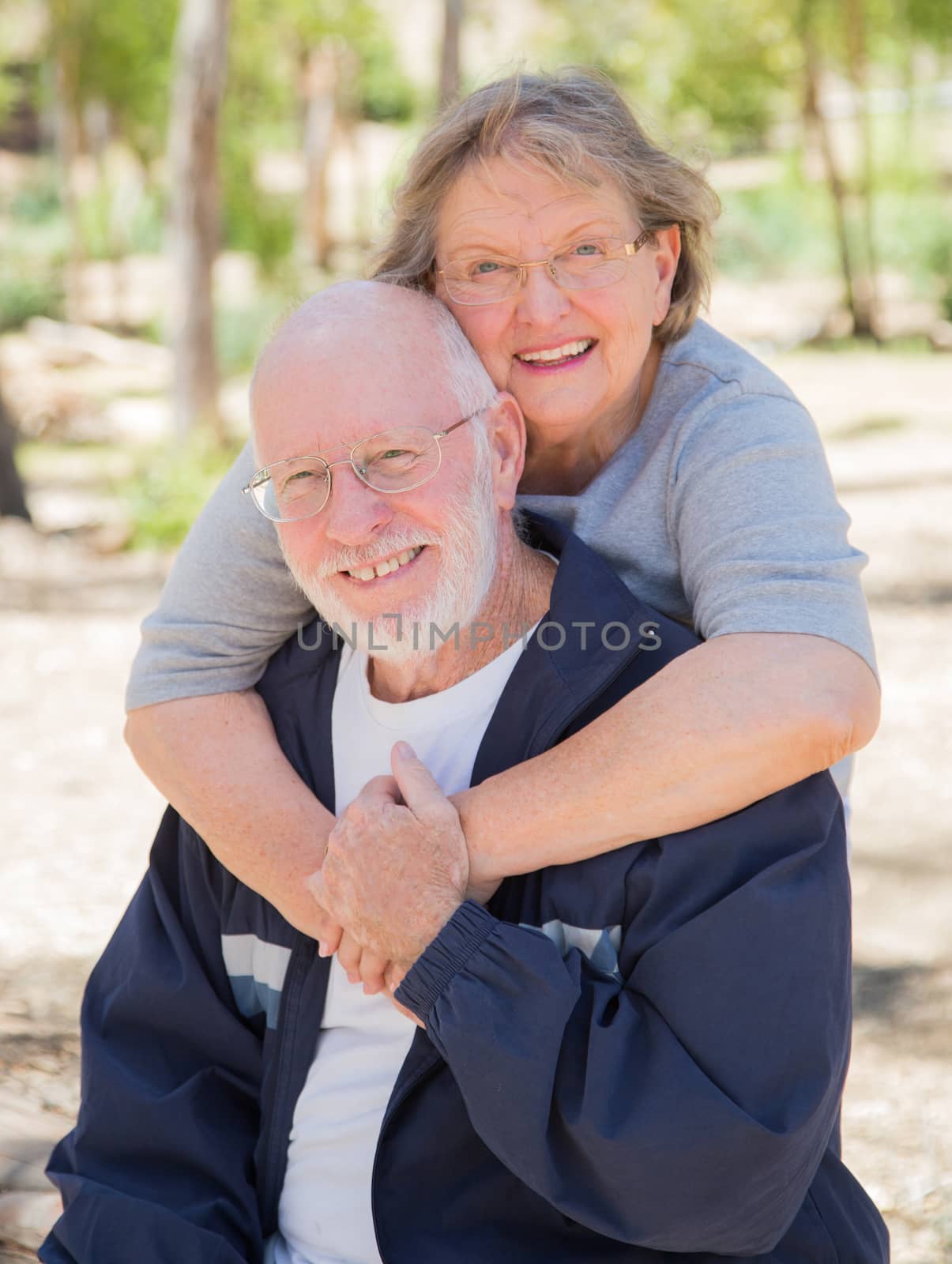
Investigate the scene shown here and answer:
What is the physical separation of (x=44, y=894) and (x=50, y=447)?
11.0 metres

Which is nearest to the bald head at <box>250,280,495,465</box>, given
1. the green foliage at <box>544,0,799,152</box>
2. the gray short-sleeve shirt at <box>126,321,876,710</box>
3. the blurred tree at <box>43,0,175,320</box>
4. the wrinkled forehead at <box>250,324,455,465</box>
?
the wrinkled forehead at <box>250,324,455,465</box>

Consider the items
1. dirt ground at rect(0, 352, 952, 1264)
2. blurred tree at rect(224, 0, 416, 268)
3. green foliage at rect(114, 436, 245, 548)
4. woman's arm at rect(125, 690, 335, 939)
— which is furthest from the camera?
blurred tree at rect(224, 0, 416, 268)

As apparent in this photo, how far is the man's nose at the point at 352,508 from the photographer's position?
1943mm

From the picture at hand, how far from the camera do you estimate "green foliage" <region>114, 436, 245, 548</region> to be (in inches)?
365

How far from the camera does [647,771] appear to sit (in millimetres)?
1779

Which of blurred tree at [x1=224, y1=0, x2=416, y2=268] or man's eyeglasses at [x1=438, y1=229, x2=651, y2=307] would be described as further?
blurred tree at [x1=224, y1=0, x2=416, y2=268]

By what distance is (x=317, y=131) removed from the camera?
25.4 metres

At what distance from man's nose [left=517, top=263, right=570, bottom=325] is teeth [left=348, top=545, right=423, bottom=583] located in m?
0.43

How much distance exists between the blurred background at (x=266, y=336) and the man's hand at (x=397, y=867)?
84cm

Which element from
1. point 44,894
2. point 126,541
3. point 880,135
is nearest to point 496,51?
point 880,135

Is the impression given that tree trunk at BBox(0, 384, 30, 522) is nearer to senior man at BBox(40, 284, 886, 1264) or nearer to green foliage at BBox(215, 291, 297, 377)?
senior man at BBox(40, 284, 886, 1264)

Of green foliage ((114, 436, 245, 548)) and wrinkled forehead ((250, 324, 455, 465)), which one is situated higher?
wrinkled forehead ((250, 324, 455, 465))

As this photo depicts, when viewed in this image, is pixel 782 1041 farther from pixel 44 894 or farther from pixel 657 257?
pixel 44 894

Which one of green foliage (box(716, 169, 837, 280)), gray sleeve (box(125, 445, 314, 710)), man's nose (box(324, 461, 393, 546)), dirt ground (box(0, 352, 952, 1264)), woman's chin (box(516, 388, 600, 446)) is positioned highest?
woman's chin (box(516, 388, 600, 446))
